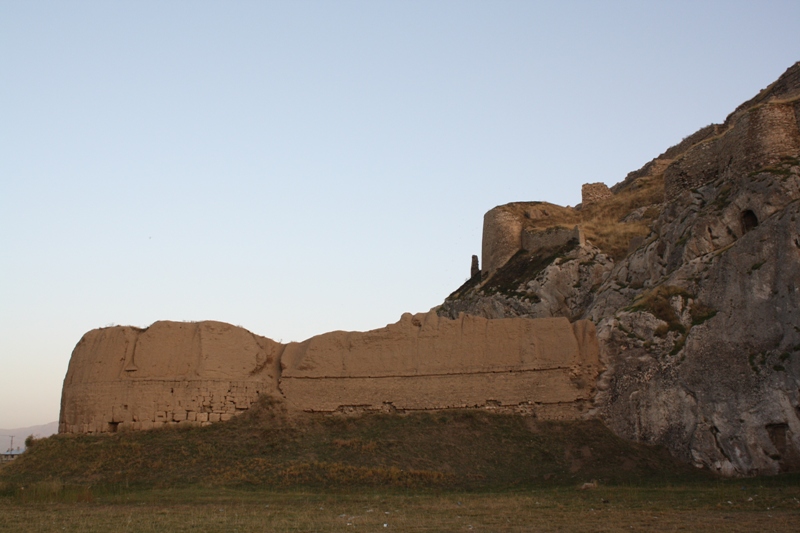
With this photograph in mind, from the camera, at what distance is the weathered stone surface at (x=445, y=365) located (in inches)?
931

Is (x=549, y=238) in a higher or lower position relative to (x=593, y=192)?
lower

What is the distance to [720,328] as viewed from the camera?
21.5 metres

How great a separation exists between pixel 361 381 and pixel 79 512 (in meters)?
9.49

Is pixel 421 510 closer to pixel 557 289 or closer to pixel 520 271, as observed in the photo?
pixel 557 289

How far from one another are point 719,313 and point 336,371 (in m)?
11.0

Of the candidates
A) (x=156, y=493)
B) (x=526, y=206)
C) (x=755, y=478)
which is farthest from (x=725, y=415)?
(x=526, y=206)

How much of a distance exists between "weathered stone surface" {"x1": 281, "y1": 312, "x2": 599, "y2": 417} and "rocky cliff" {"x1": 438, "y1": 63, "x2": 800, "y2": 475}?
3.29 ft

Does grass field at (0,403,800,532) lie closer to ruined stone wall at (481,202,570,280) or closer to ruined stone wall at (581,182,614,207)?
ruined stone wall at (481,202,570,280)

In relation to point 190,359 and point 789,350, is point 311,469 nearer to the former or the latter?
point 190,359

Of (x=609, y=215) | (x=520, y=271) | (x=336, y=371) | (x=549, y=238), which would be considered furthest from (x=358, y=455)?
(x=609, y=215)

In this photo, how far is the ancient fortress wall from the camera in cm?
2377

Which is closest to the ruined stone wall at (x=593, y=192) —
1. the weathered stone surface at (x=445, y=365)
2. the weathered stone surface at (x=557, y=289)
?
the weathered stone surface at (x=557, y=289)

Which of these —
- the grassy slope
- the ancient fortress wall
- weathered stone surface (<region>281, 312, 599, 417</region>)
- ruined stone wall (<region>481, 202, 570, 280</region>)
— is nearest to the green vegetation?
ruined stone wall (<region>481, 202, 570, 280</region>)

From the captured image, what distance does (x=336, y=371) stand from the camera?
2511 centimetres
